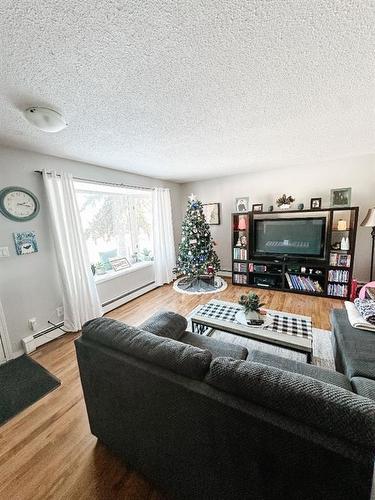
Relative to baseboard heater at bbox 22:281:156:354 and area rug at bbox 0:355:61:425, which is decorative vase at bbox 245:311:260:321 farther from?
baseboard heater at bbox 22:281:156:354

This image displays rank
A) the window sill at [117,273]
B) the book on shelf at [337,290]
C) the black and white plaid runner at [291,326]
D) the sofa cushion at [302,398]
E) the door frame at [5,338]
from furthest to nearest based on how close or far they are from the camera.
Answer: the book on shelf at [337,290], the window sill at [117,273], the door frame at [5,338], the black and white plaid runner at [291,326], the sofa cushion at [302,398]

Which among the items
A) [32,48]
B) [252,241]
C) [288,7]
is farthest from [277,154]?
[32,48]

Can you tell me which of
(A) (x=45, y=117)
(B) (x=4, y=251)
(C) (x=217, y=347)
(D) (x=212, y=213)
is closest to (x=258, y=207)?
(D) (x=212, y=213)

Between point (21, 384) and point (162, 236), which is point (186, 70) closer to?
point (21, 384)

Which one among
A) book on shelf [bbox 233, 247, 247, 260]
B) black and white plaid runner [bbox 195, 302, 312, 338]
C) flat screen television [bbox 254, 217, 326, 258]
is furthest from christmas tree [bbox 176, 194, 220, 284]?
black and white plaid runner [bbox 195, 302, 312, 338]

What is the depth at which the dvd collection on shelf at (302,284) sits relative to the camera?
11.8 feet

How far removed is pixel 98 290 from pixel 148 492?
2.53 metres

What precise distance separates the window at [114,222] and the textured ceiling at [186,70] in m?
1.11

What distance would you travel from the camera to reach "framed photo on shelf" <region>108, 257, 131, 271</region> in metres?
3.68

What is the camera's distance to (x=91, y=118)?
1.73 m

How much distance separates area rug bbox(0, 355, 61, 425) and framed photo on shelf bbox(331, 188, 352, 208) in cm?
450

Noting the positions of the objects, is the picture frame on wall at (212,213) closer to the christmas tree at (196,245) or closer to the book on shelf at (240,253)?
the christmas tree at (196,245)

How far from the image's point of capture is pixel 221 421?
84 centimetres

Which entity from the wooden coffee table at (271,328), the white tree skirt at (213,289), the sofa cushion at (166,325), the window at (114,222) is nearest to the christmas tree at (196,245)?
the white tree skirt at (213,289)
